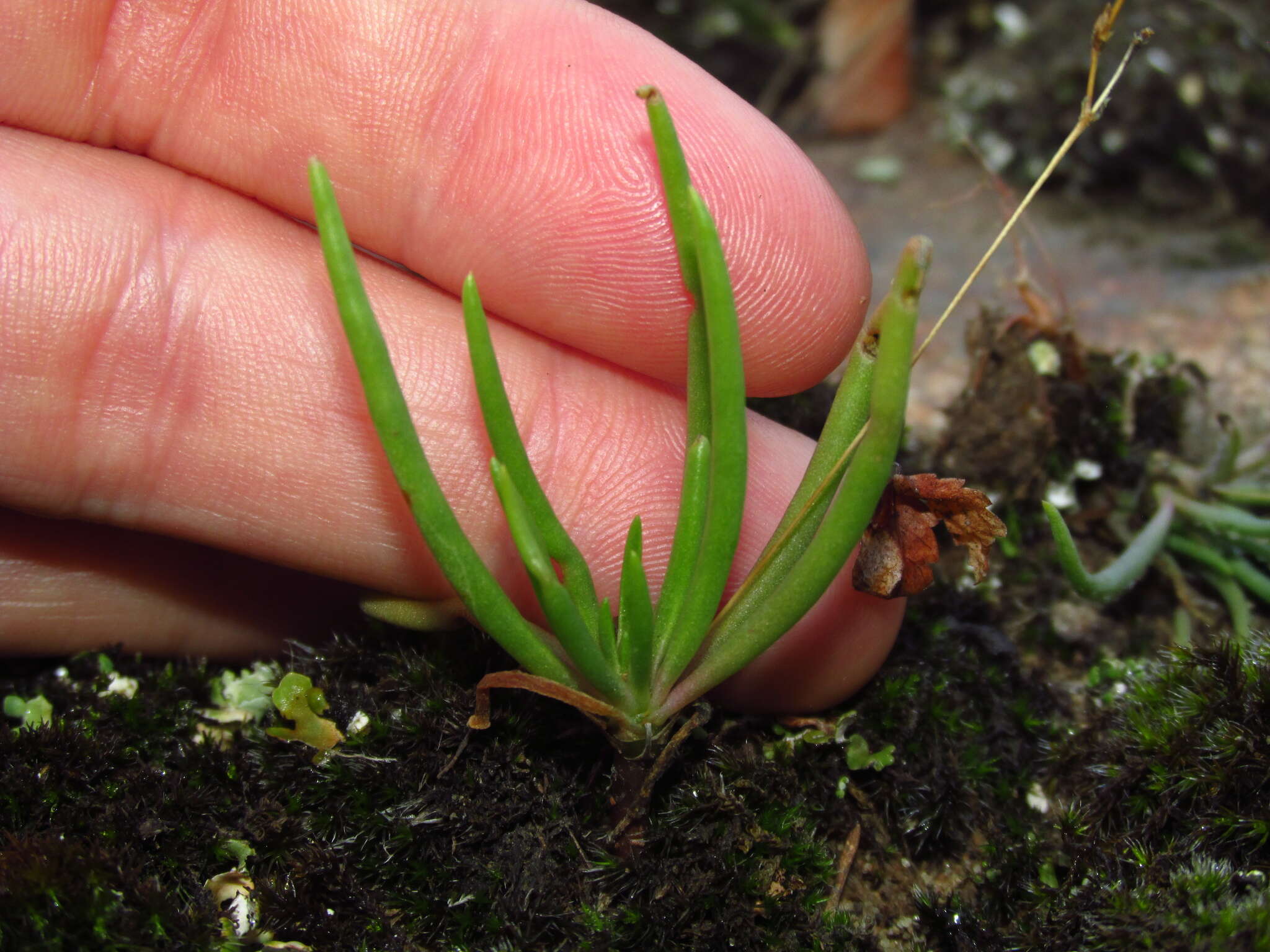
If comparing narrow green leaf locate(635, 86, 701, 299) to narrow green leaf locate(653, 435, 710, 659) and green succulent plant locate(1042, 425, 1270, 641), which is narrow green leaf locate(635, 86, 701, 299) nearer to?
narrow green leaf locate(653, 435, 710, 659)

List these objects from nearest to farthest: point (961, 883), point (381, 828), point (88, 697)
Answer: point (381, 828) → point (961, 883) → point (88, 697)

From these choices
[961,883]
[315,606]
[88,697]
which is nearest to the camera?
[961,883]

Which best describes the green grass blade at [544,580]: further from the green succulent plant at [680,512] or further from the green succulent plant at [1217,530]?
the green succulent plant at [1217,530]

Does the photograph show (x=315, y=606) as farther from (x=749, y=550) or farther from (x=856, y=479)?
(x=856, y=479)

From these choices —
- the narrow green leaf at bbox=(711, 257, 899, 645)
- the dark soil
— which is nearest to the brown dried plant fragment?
the narrow green leaf at bbox=(711, 257, 899, 645)

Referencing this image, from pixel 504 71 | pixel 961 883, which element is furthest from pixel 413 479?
pixel 961 883

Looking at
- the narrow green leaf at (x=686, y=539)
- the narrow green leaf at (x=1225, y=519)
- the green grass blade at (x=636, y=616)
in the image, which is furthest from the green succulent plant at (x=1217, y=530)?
the green grass blade at (x=636, y=616)
